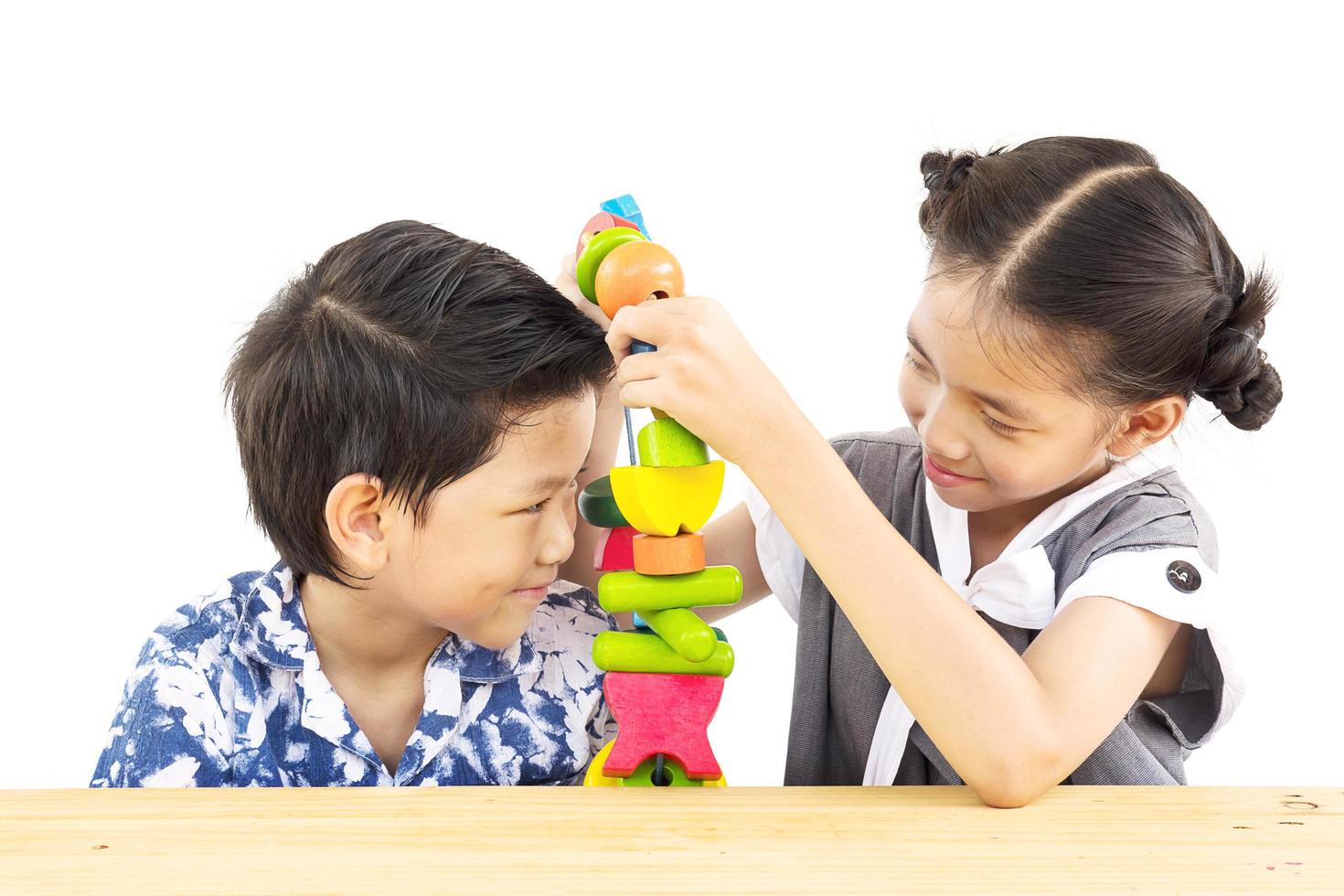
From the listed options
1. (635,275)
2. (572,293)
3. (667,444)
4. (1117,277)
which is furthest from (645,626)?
(1117,277)

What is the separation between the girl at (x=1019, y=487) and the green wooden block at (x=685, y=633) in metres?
0.09

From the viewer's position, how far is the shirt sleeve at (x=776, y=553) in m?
1.20

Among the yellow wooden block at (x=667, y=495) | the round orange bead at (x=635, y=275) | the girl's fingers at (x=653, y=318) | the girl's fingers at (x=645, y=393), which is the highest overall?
the round orange bead at (x=635, y=275)

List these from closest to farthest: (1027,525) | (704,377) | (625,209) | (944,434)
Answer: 1. (704,377)
2. (625,209)
3. (944,434)
4. (1027,525)

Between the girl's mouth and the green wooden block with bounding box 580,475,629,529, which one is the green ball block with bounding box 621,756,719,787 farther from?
the girl's mouth

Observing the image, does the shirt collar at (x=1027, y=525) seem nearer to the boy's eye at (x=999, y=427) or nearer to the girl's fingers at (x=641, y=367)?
the boy's eye at (x=999, y=427)

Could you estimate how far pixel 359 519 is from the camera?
3.37ft

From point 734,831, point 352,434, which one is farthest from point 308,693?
point 734,831

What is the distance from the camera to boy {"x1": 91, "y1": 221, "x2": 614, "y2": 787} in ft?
3.27

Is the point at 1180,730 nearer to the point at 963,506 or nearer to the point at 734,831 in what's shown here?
the point at 963,506

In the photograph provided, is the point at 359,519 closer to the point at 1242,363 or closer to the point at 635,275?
the point at 635,275

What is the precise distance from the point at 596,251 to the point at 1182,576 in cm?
55

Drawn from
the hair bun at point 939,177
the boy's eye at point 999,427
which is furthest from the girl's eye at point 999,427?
the hair bun at point 939,177

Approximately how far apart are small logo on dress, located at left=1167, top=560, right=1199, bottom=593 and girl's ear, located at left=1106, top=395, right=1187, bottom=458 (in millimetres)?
127
